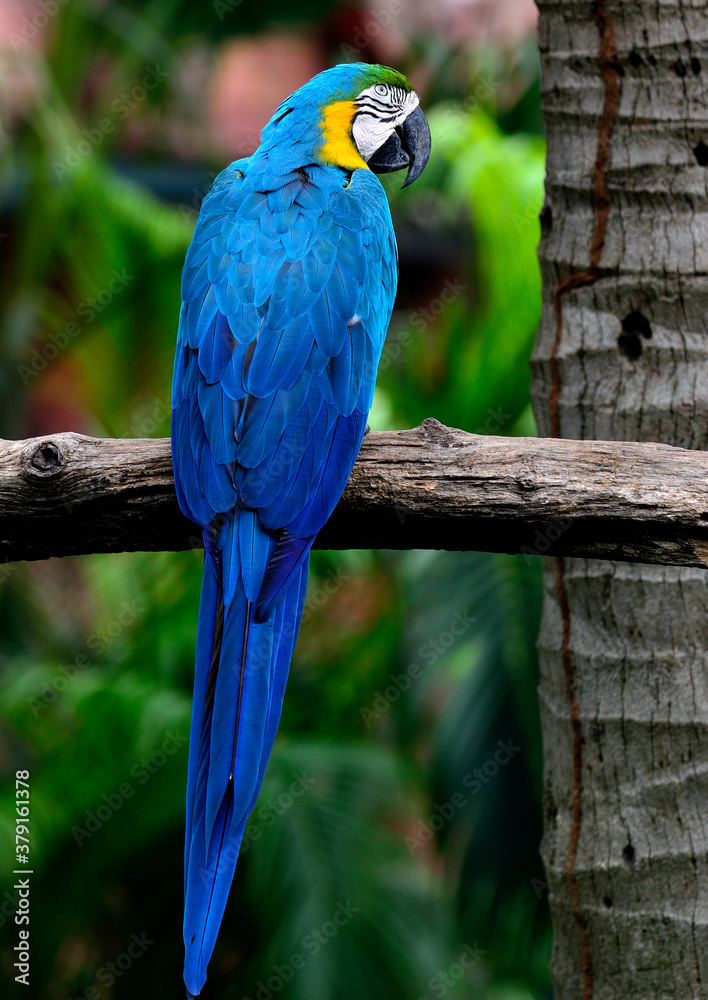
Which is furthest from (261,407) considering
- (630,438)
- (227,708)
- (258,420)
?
(630,438)

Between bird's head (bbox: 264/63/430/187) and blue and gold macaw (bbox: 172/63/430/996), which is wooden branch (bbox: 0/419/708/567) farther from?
bird's head (bbox: 264/63/430/187)

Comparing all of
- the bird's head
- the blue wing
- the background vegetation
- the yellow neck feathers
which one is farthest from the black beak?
the background vegetation

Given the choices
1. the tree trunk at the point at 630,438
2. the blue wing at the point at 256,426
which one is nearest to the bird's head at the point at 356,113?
the blue wing at the point at 256,426

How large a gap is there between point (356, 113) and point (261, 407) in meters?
0.68

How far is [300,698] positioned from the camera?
255cm

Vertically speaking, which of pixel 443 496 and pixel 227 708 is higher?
pixel 443 496

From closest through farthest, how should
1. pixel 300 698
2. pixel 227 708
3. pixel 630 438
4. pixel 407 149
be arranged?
1. pixel 227 708
2. pixel 630 438
3. pixel 407 149
4. pixel 300 698

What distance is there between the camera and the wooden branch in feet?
4.07

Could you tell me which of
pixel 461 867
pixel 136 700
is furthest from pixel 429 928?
pixel 136 700

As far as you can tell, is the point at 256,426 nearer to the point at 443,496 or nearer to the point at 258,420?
the point at 258,420

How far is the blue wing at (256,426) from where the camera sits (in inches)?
45.6

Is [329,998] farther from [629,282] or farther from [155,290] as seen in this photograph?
[155,290]

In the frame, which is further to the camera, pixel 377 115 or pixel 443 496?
pixel 377 115

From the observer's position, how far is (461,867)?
2.16m
